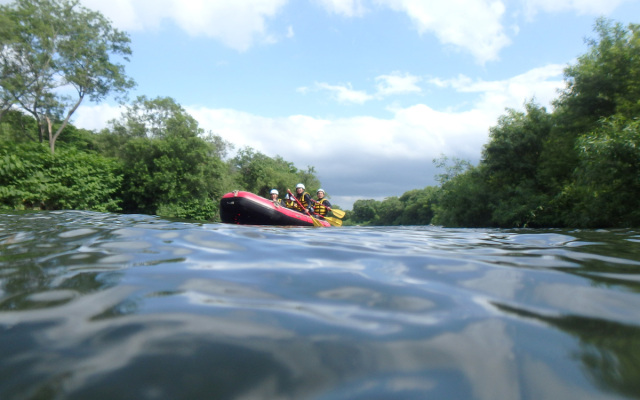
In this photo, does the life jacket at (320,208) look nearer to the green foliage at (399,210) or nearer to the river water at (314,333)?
the river water at (314,333)

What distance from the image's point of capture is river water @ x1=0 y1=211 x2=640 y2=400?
0.72 metres

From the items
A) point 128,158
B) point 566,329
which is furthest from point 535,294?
point 128,158

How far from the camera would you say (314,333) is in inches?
38.1

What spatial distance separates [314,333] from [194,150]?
31139 millimetres

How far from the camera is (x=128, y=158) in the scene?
30484 mm

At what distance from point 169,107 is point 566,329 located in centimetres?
3778

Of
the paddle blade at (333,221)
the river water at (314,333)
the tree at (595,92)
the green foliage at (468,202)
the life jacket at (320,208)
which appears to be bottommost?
the river water at (314,333)

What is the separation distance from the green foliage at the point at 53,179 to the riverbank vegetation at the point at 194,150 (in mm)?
74

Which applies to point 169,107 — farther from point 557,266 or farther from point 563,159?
point 557,266

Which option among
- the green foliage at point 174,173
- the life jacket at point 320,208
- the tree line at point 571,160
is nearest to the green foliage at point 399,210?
the tree line at point 571,160

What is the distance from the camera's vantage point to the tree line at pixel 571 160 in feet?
39.6

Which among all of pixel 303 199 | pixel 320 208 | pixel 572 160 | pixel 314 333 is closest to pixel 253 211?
pixel 320 208

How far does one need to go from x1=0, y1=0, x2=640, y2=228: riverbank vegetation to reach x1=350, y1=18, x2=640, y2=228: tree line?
6 centimetres

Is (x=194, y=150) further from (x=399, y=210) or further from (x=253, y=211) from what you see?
(x=399, y=210)
